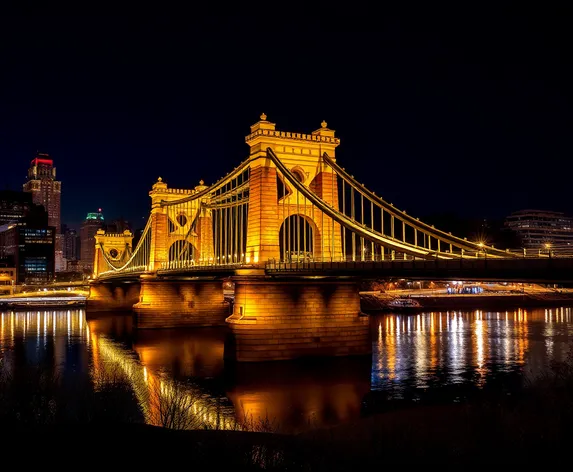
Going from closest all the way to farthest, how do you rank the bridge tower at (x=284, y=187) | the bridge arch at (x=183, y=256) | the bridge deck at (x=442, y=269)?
1. the bridge deck at (x=442, y=269)
2. the bridge tower at (x=284, y=187)
3. the bridge arch at (x=183, y=256)

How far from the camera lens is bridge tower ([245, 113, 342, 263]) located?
39219 millimetres

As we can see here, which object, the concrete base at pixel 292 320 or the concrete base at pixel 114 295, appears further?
the concrete base at pixel 114 295

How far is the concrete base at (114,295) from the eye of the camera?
88.6 metres

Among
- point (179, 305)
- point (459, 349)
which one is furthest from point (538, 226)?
point (459, 349)

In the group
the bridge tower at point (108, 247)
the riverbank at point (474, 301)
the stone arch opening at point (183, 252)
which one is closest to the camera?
the stone arch opening at point (183, 252)

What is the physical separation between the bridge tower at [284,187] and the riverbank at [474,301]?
50.5 m

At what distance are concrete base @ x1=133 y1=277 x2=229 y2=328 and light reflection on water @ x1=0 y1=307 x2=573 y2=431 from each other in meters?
1.63

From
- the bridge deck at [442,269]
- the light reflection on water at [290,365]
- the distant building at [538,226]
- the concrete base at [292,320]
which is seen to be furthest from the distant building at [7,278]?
the bridge deck at [442,269]

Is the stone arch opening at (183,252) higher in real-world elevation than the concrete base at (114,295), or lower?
higher

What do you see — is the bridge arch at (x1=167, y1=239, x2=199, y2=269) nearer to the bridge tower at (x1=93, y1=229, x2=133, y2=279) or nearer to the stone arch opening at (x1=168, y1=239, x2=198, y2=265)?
the stone arch opening at (x1=168, y1=239, x2=198, y2=265)

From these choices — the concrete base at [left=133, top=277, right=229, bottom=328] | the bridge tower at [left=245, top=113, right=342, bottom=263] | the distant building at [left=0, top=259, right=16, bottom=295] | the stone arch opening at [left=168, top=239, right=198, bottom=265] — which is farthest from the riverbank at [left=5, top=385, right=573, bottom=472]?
the distant building at [left=0, top=259, right=16, bottom=295]

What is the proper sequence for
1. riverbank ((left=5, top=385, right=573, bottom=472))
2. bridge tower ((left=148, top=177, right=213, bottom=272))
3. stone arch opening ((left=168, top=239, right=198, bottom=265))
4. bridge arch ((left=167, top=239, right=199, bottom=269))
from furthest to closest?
bridge tower ((left=148, top=177, right=213, bottom=272)) < stone arch opening ((left=168, top=239, right=198, bottom=265)) < bridge arch ((left=167, top=239, right=199, bottom=269)) < riverbank ((left=5, top=385, right=573, bottom=472))

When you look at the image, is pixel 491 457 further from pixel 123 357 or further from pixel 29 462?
pixel 123 357

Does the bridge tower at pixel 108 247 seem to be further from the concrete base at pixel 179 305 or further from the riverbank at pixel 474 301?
the concrete base at pixel 179 305
